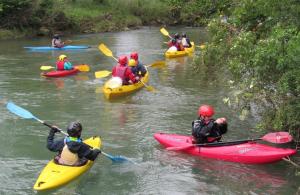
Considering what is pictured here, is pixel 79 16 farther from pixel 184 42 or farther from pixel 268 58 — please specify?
pixel 268 58

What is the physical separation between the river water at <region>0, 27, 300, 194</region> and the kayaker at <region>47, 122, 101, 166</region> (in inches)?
14.3

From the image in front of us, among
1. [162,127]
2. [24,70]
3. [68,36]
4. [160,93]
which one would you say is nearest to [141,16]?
[68,36]

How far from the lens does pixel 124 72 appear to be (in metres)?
14.0

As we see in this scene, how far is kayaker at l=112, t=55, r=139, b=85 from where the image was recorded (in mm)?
13844

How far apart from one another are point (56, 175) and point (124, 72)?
6.88 metres

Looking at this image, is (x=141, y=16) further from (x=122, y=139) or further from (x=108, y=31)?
(x=122, y=139)

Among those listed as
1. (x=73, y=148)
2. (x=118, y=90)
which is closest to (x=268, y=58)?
(x=73, y=148)

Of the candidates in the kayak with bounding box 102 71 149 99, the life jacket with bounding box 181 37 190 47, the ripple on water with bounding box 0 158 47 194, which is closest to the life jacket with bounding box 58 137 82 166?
the ripple on water with bounding box 0 158 47 194

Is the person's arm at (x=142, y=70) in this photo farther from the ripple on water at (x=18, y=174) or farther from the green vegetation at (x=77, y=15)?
the green vegetation at (x=77, y=15)

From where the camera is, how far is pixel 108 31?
3362cm

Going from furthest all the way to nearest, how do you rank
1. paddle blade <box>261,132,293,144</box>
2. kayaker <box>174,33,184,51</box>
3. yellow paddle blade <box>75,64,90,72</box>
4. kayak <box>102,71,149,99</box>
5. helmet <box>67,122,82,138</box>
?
kayaker <box>174,33,184,51</box> < yellow paddle blade <box>75,64,90,72</box> < kayak <box>102,71,149,99</box> < paddle blade <box>261,132,293,144</box> < helmet <box>67,122,82,138</box>

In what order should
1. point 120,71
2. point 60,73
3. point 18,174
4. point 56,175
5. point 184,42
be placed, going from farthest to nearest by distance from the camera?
point 184,42 → point 60,73 → point 120,71 → point 18,174 → point 56,175

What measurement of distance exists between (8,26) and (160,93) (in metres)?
17.9

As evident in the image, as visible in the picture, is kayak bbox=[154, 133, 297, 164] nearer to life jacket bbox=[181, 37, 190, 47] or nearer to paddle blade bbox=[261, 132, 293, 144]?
paddle blade bbox=[261, 132, 293, 144]
